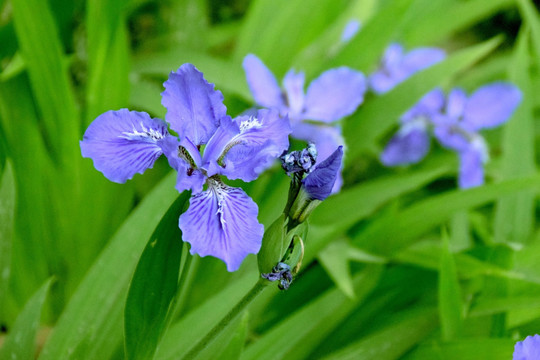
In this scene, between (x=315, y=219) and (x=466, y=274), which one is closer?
(x=466, y=274)

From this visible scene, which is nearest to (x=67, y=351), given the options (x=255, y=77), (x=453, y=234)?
(x=255, y=77)

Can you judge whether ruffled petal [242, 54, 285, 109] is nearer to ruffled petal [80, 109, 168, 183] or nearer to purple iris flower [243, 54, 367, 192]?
purple iris flower [243, 54, 367, 192]

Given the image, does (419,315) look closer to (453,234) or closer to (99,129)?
(453,234)

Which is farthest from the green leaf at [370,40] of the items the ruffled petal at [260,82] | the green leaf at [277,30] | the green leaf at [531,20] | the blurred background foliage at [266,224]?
the green leaf at [531,20]

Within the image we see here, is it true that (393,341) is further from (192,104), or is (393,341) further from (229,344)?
(192,104)

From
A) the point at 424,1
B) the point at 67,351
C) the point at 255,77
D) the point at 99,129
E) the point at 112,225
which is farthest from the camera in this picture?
the point at 424,1

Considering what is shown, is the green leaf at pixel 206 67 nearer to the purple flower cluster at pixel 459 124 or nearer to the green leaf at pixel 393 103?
the green leaf at pixel 393 103

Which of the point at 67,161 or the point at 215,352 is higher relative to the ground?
the point at 67,161
